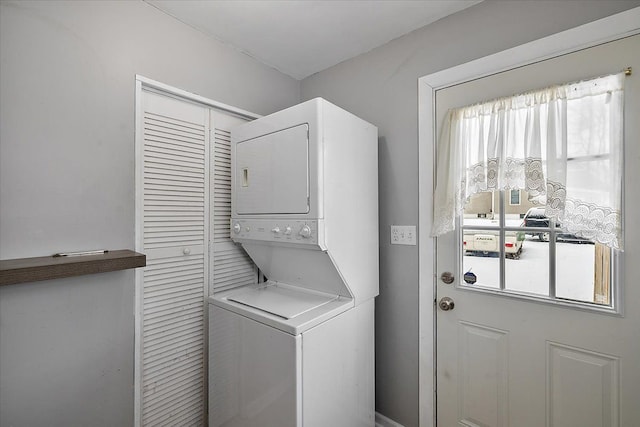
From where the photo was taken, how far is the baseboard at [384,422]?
186 centimetres

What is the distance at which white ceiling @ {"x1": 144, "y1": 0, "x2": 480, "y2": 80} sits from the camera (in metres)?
1.57

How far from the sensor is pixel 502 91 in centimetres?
149

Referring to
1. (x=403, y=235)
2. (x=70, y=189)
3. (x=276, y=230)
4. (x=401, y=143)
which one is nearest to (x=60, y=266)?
(x=70, y=189)

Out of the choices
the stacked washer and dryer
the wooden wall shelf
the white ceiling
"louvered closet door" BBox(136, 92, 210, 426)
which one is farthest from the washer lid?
the white ceiling

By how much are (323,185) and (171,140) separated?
1.01 metres

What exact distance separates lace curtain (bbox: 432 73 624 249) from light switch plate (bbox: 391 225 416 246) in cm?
24

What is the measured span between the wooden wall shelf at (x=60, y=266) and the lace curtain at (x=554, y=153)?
1.69 meters

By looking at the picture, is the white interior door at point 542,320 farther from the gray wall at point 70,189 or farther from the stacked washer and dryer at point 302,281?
the gray wall at point 70,189

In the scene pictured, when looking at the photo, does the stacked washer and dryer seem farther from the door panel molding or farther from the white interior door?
the door panel molding

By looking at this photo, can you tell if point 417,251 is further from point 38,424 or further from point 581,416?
point 38,424

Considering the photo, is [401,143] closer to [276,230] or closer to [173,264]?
[276,230]

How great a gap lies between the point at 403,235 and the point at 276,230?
0.85 meters

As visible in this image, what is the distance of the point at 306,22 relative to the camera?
1.73m

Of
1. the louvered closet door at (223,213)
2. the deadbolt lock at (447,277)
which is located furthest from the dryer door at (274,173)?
the deadbolt lock at (447,277)
